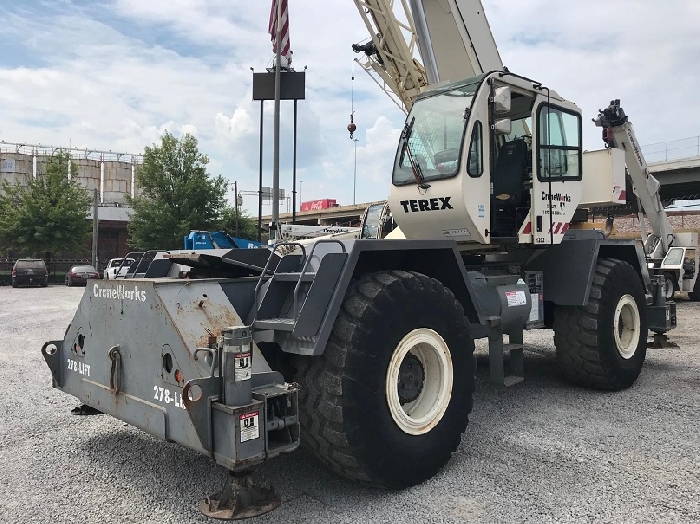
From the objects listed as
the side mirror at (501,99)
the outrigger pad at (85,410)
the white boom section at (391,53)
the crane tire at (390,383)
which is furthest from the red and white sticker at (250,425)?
the white boom section at (391,53)

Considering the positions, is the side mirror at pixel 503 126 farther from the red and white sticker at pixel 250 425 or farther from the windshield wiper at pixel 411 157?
the red and white sticker at pixel 250 425

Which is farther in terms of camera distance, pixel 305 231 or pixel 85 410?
pixel 305 231

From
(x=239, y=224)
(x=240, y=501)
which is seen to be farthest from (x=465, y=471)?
(x=239, y=224)

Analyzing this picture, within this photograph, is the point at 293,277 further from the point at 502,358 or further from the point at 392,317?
the point at 502,358

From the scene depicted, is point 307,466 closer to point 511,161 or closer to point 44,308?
point 511,161

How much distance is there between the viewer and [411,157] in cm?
559

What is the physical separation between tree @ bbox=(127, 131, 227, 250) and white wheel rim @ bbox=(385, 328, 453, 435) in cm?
3309

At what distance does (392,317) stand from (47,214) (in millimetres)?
38028

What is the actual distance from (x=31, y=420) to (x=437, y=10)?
6.93m

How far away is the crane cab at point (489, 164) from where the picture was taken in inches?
214

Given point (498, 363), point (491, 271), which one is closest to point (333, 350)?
point (498, 363)

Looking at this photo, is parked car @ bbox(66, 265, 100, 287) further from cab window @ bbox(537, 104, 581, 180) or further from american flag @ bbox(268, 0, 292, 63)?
cab window @ bbox(537, 104, 581, 180)

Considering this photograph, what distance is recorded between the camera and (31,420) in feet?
18.5

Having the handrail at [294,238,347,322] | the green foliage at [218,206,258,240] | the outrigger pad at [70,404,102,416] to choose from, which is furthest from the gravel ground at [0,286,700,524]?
the green foliage at [218,206,258,240]
